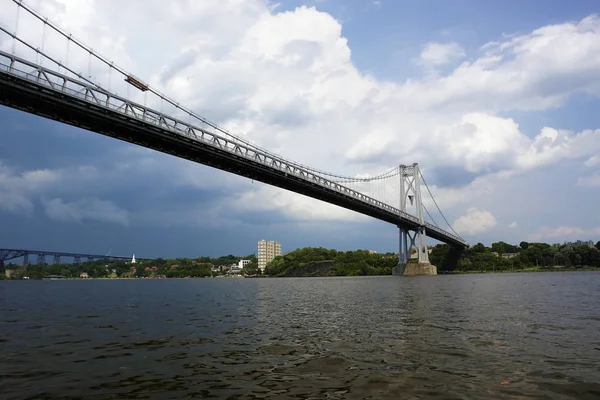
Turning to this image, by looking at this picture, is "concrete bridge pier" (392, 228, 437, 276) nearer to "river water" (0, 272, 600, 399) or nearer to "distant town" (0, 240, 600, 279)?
"distant town" (0, 240, 600, 279)

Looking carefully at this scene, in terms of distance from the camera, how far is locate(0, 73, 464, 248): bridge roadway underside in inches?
1470

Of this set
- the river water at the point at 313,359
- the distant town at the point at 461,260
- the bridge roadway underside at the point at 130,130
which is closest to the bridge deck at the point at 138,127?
the bridge roadway underside at the point at 130,130

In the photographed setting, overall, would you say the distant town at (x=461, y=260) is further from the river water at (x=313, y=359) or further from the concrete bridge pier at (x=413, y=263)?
the river water at (x=313, y=359)

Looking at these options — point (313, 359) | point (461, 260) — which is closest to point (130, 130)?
point (313, 359)

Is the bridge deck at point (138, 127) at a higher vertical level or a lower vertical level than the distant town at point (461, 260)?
higher

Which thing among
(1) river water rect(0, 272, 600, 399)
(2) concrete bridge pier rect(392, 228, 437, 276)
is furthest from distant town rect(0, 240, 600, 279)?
(1) river water rect(0, 272, 600, 399)

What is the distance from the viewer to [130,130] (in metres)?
45.9

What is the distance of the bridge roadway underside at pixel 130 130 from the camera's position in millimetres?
37344

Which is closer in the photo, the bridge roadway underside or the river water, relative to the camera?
the river water

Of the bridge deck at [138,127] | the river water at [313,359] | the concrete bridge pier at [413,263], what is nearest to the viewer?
the river water at [313,359]

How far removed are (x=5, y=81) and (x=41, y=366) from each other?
3524 cm

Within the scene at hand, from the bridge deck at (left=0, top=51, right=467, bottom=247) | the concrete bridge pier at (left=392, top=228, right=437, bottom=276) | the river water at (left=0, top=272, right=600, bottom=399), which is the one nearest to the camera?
the river water at (left=0, top=272, right=600, bottom=399)

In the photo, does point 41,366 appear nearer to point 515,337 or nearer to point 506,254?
point 515,337

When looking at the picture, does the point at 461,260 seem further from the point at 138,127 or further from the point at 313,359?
the point at 313,359
